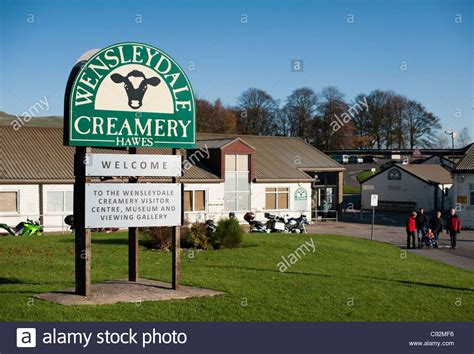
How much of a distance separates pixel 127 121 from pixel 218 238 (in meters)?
8.90

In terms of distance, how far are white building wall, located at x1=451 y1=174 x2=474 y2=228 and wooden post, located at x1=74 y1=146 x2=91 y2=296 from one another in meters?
33.7

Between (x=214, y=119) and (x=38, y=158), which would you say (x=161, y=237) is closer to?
(x=38, y=158)

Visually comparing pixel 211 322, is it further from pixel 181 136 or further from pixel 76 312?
pixel 181 136

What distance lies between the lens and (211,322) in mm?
9734

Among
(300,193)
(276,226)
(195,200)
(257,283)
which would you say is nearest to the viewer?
(257,283)

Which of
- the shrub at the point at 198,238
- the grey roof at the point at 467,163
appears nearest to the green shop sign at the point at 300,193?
the grey roof at the point at 467,163

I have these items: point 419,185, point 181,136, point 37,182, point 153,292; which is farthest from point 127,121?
point 419,185

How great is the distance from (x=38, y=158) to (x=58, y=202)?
3.33 metres

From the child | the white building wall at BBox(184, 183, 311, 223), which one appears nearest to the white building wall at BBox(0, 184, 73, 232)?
the white building wall at BBox(184, 183, 311, 223)

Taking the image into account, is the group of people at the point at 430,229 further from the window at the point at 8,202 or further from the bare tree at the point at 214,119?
the bare tree at the point at 214,119

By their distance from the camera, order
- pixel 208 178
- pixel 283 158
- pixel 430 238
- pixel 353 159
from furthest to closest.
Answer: pixel 353 159 → pixel 283 158 → pixel 208 178 → pixel 430 238

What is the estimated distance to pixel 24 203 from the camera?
3247 cm

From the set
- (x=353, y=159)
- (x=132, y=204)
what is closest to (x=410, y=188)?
(x=353, y=159)

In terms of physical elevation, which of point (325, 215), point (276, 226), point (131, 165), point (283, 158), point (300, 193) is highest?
point (283, 158)
